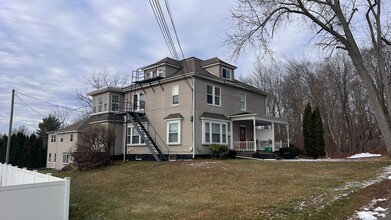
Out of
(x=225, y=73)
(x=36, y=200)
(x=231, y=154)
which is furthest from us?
(x=225, y=73)

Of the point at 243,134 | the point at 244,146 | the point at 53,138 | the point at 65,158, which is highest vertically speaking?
the point at 243,134

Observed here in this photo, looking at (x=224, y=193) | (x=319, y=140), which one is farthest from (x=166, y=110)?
(x=224, y=193)

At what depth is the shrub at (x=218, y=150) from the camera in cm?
2083

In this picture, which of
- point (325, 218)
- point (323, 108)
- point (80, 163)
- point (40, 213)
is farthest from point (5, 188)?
point (323, 108)

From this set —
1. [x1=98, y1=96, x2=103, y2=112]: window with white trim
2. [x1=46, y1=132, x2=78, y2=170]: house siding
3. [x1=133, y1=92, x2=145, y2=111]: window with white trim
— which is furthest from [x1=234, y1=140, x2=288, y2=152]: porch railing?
[x1=46, y1=132, x2=78, y2=170]: house siding

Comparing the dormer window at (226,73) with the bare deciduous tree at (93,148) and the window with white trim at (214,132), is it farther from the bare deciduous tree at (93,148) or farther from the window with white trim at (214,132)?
the bare deciduous tree at (93,148)

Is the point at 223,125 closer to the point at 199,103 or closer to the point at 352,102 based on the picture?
the point at 199,103

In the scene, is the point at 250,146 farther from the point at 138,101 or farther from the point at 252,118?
the point at 138,101

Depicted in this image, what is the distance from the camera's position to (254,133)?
21.8 metres

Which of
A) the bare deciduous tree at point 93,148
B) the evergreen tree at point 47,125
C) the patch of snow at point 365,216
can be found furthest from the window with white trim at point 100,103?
the evergreen tree at point 47,125

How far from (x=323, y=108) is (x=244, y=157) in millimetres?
18311

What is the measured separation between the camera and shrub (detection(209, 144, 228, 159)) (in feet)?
68.3

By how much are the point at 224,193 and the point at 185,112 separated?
1223 centimetres

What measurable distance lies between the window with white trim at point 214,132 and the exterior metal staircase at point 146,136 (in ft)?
11.0
